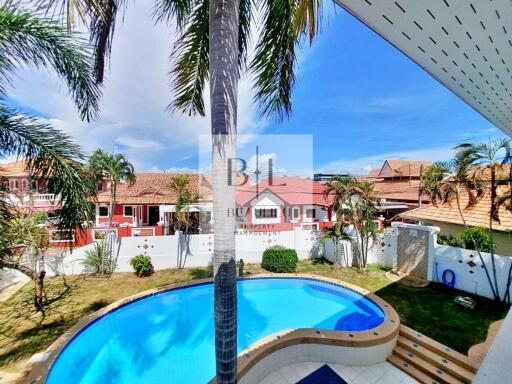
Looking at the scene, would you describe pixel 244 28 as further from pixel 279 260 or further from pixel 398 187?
pixel 398 187

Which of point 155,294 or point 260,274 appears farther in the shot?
point 260,274

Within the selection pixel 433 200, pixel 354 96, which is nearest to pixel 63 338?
pixel 433 200

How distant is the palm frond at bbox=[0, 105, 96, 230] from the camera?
4.48m

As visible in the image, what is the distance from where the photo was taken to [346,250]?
1664 cm

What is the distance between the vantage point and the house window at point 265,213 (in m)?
28.3

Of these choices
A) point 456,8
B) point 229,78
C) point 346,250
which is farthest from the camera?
point 346,250

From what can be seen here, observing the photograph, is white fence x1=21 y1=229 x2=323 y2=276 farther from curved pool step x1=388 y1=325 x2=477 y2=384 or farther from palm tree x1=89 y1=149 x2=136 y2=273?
curved pool step x1=388 y1=325 x2=477 y2=384

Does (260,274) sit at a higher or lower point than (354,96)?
lower

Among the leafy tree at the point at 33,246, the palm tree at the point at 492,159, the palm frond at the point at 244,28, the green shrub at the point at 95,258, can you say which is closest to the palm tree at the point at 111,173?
the green shrub at the point at 95,258

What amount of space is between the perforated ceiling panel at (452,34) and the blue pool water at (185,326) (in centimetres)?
927

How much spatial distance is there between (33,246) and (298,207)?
79.3ft

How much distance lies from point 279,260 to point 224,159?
41.0 ft

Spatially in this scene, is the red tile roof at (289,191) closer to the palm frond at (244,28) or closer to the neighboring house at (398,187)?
the neighboring house at (398,187)

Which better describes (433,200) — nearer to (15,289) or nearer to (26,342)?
(26,342)
